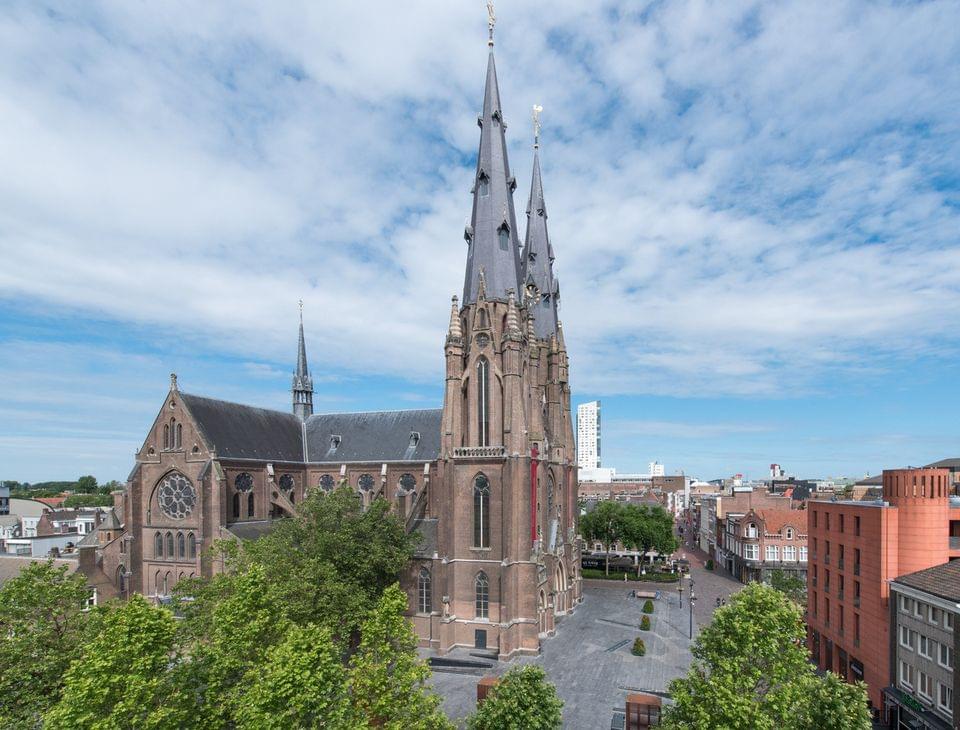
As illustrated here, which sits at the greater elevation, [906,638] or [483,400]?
[483,400]

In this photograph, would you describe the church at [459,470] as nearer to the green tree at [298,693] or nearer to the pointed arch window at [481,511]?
the pointed arch window at [481,511]

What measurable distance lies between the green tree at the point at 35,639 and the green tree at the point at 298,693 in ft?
27.3

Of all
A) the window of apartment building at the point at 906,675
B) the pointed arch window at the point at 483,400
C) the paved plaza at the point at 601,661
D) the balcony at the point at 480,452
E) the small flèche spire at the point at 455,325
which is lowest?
the paved plaza at the point at 601,661

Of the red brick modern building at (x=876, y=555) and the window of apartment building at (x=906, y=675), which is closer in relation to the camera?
the window of apartment building at (x=906, y=675)

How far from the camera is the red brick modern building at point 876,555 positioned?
33.4 meters

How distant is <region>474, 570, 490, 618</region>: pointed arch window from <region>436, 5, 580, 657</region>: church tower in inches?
3.0

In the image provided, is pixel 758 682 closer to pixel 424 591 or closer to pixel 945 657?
pixel 945 657

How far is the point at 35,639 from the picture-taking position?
2175cm

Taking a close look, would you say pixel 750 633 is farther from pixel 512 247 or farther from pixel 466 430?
pixel 512 247

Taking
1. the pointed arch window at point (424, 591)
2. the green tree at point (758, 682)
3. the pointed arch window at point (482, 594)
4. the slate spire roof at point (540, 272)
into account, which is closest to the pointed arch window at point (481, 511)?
the pointed arch window at point (482, 594)

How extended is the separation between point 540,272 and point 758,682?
139ft

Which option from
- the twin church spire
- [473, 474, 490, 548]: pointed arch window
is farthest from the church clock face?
the twin church spire

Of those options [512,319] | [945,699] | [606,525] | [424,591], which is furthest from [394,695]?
[606,525]

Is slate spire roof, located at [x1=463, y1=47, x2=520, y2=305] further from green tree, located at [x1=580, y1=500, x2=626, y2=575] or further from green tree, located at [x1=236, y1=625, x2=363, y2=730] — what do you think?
green tree, located at [x1=580, y1=500, x2=626, y2=575]
